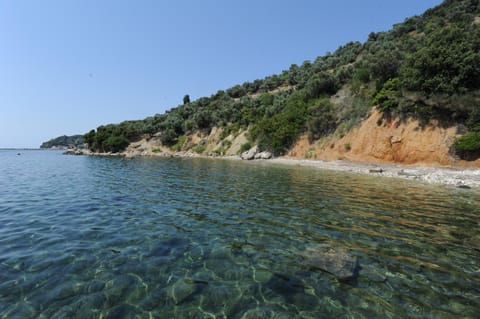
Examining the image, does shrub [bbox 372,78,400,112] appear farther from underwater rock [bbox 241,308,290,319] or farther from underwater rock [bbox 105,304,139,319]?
underwater rock [bbox 105,304,139,319]

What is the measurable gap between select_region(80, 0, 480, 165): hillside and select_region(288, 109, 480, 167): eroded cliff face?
0.35 ft

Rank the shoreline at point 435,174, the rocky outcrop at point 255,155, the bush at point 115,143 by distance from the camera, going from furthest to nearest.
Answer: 1. the bush at point 115,143
2. the rocky outcrop at point 255,155
3. the shoreline at point 435,174

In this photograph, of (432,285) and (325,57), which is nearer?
(432,285)

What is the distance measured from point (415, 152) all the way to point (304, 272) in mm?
28496

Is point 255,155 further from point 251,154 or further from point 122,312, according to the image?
point 122,312

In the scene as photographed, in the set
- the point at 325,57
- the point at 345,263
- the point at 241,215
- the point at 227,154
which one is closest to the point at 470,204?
the point at 345,263

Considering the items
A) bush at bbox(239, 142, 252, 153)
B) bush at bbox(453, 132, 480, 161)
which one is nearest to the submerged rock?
bush at bbox(239, 142, 252, 153)

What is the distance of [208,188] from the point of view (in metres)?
16.3

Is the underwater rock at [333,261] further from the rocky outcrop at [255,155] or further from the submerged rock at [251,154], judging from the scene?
the submerged rock at [251,154]

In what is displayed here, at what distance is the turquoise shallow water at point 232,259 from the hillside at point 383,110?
60.3 ft

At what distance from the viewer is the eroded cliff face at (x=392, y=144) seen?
81.3 ft

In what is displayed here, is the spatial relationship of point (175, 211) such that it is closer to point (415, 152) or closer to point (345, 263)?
point (345, 263)

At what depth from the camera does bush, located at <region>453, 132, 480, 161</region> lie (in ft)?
72.0

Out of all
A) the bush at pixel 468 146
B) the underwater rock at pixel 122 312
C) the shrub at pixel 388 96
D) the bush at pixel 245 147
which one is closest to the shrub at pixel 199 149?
the bush at pixel 245 147
